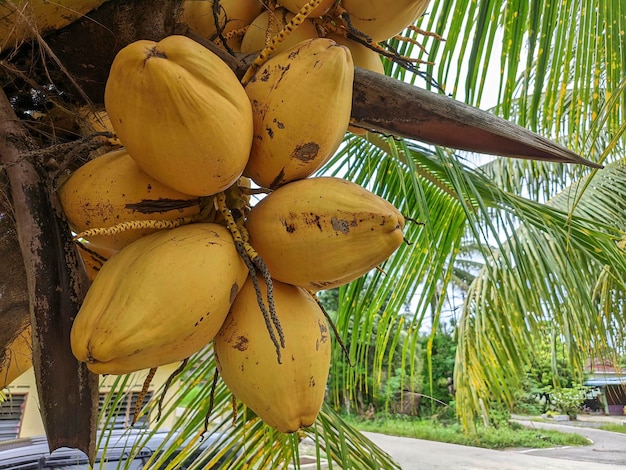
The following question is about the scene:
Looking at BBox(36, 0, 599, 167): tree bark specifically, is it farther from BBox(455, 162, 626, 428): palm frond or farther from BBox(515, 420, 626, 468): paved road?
BBox(515, 420, 626, 468): paved road

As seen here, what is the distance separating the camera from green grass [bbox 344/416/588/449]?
41.3 ft

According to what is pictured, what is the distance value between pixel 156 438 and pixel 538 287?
9.73ft

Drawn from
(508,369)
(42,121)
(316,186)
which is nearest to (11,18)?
(42,121)

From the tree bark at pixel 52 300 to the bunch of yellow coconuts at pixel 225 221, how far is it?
0.10 feet

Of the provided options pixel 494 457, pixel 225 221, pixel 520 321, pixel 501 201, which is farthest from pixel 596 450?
pixel 225 221

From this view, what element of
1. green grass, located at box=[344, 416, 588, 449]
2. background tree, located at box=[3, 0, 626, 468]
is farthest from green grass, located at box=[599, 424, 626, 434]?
background tree, located at box=[3, 0, 626, 468]

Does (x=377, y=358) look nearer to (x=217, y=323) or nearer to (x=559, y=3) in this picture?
(x=559, y=3)

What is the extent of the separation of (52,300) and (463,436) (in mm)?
13517

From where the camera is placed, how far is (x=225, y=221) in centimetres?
62

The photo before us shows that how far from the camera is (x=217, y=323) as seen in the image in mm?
552

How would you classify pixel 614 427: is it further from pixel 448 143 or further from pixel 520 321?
pixel 448 143

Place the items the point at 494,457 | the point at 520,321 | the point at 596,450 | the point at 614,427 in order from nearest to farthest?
the point at 520,321 → the point at 494,457 → the point at 596,450 → the point at 614,427

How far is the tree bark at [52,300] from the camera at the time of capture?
0.56m

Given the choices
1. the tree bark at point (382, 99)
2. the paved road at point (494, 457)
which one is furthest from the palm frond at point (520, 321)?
the paved road at point (494, 457)
